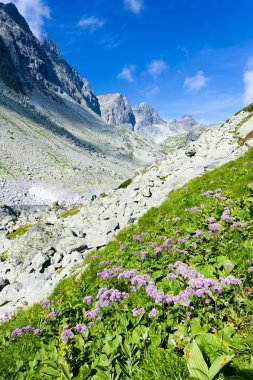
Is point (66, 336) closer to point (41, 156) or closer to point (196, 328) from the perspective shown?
point (196, 328)

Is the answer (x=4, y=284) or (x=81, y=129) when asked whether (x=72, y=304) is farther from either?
(x=81, y=129)

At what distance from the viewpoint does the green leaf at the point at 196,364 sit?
2818 mm

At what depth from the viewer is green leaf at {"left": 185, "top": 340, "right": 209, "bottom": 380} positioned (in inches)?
111

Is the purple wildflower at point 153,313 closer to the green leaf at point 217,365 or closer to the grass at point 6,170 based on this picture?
the green leaf at point 217,365

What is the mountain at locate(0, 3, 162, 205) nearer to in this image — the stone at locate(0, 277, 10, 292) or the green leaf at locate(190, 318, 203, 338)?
the stone at locate(0, 277, 10, 292)

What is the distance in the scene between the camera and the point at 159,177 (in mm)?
26078

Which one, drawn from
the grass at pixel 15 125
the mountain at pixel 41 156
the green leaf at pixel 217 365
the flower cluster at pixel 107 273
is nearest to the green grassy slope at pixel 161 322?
the green leaf at pixel 217 365

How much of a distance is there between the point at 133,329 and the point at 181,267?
1.54 meters

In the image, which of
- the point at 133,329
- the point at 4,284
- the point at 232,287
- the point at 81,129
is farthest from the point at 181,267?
the point at 81,129

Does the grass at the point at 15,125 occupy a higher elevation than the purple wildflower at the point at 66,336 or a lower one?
lower

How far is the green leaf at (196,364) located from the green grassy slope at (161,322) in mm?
10

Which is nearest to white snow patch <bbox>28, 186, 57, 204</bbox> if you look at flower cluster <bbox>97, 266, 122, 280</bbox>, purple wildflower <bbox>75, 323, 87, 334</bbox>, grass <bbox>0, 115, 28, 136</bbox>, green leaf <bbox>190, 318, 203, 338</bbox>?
grass <bbox>0, 115, 28, 136</bbox>

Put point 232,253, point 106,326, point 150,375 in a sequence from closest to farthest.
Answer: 1. point 150,375
2. point 106,326
3. point 232,253

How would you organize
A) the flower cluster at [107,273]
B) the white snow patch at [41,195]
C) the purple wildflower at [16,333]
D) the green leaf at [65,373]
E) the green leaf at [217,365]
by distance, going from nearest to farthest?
the green leaf at [217,365] → the green leaf at [65,373] → the purple wildflower at [16,333] → the flower cluster at [107,273] → the white snow patch at [41,195]
